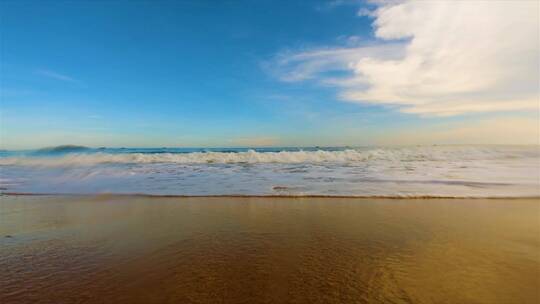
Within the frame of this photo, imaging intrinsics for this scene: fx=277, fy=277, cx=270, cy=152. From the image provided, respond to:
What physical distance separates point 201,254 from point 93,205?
14.9 ft

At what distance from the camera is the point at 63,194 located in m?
8.20

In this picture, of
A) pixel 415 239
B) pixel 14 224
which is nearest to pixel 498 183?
pixel 415 239

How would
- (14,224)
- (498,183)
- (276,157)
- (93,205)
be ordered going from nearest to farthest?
A: 1. (14,224)
2. (93,205)
3. (498,183)
4. (276,157)

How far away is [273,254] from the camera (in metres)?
3.64

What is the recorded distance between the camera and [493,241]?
4.13 meters

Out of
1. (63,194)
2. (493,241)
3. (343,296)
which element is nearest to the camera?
(343,296)

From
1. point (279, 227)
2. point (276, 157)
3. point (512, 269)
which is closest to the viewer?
point (512, 269)

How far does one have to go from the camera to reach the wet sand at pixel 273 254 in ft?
9.03

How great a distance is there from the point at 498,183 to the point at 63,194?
13.5m

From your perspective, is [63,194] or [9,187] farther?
[9,187]

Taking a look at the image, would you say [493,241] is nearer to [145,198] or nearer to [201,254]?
[201,254]

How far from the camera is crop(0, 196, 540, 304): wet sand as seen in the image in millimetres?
2752

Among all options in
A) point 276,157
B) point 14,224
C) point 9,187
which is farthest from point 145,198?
point 276,157

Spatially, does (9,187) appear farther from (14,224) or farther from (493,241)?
(493,241)
